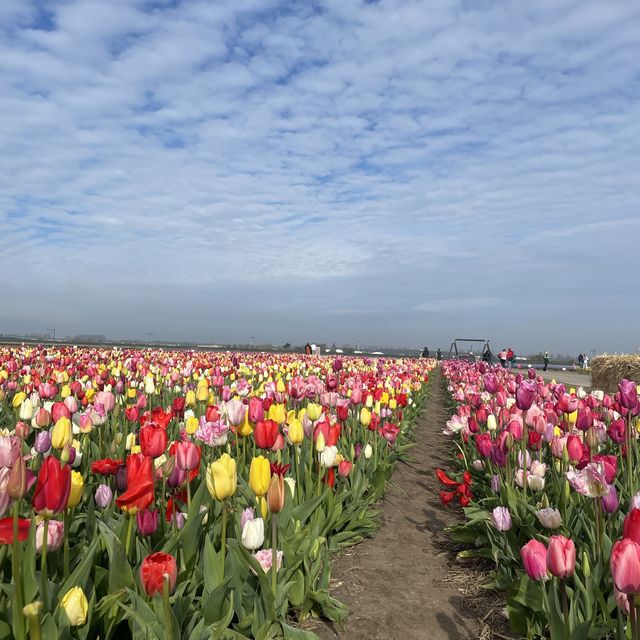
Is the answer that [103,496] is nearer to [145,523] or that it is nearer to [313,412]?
[145,523]

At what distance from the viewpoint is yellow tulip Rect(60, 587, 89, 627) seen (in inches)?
77.7

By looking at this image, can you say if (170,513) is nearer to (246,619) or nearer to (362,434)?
(246,619)

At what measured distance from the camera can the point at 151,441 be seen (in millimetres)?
2910

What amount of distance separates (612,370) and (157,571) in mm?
22979

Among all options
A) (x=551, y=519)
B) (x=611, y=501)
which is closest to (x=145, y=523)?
(x=551, y=519)

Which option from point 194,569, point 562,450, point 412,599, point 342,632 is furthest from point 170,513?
point 562,450

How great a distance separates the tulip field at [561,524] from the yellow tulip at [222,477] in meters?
1.32

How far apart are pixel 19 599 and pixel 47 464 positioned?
1.43 feet

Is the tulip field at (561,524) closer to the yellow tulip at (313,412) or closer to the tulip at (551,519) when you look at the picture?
the tulip at (551,519)

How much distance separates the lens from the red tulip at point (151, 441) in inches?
114

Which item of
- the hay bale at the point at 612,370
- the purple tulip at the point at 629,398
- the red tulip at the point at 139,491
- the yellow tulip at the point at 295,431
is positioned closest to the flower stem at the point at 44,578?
the red tulip at the point at 139,491

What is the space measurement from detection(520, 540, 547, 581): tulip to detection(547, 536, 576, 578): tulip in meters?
0.19

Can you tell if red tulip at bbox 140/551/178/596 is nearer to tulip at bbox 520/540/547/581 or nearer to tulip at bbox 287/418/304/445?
tulip at bbox 520/540/547/581

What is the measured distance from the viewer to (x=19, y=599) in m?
1.84
